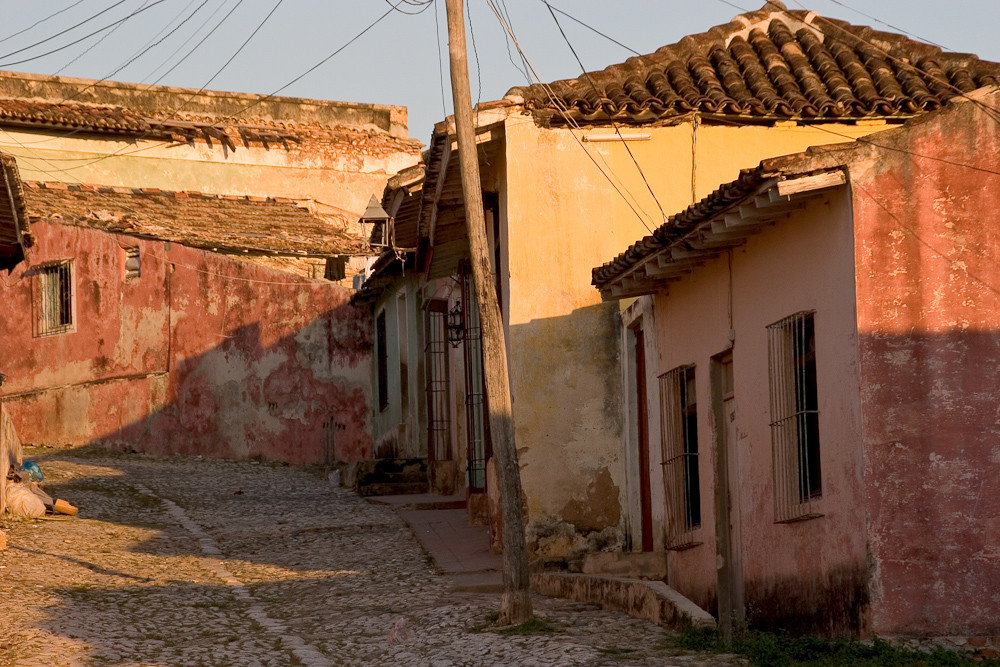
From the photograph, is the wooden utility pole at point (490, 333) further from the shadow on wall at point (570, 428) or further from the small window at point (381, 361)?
the small window at point (381, 361)

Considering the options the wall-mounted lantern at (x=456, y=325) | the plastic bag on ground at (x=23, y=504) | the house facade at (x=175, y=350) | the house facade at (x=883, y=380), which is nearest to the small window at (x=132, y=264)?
the house facade at (x=175, y=350)

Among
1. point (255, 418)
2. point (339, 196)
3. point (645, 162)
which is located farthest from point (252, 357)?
point (645, 162)

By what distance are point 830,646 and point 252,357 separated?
1773cm

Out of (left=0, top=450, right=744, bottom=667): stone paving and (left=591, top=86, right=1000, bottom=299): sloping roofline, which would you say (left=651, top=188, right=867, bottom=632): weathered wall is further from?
(left=0, top=450, right=744, bottom=667): stone paving

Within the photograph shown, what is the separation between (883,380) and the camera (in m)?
8.05

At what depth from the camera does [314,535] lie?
15.5 metres

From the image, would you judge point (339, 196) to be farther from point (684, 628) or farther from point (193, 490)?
point (684, 628)

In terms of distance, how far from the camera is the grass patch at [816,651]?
7.52 meters

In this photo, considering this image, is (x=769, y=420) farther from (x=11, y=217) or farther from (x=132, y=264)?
(x=132, y=264)

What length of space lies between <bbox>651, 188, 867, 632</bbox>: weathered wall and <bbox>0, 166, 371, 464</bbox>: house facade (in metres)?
13.8

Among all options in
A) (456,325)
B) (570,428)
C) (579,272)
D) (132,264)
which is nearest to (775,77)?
(579,272)

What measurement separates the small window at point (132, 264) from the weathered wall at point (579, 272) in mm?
13325

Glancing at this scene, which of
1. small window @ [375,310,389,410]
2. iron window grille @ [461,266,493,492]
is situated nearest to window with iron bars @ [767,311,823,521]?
iron window grille @ [461,266,493,492]

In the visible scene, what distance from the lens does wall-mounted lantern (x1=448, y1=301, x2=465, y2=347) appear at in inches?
674
